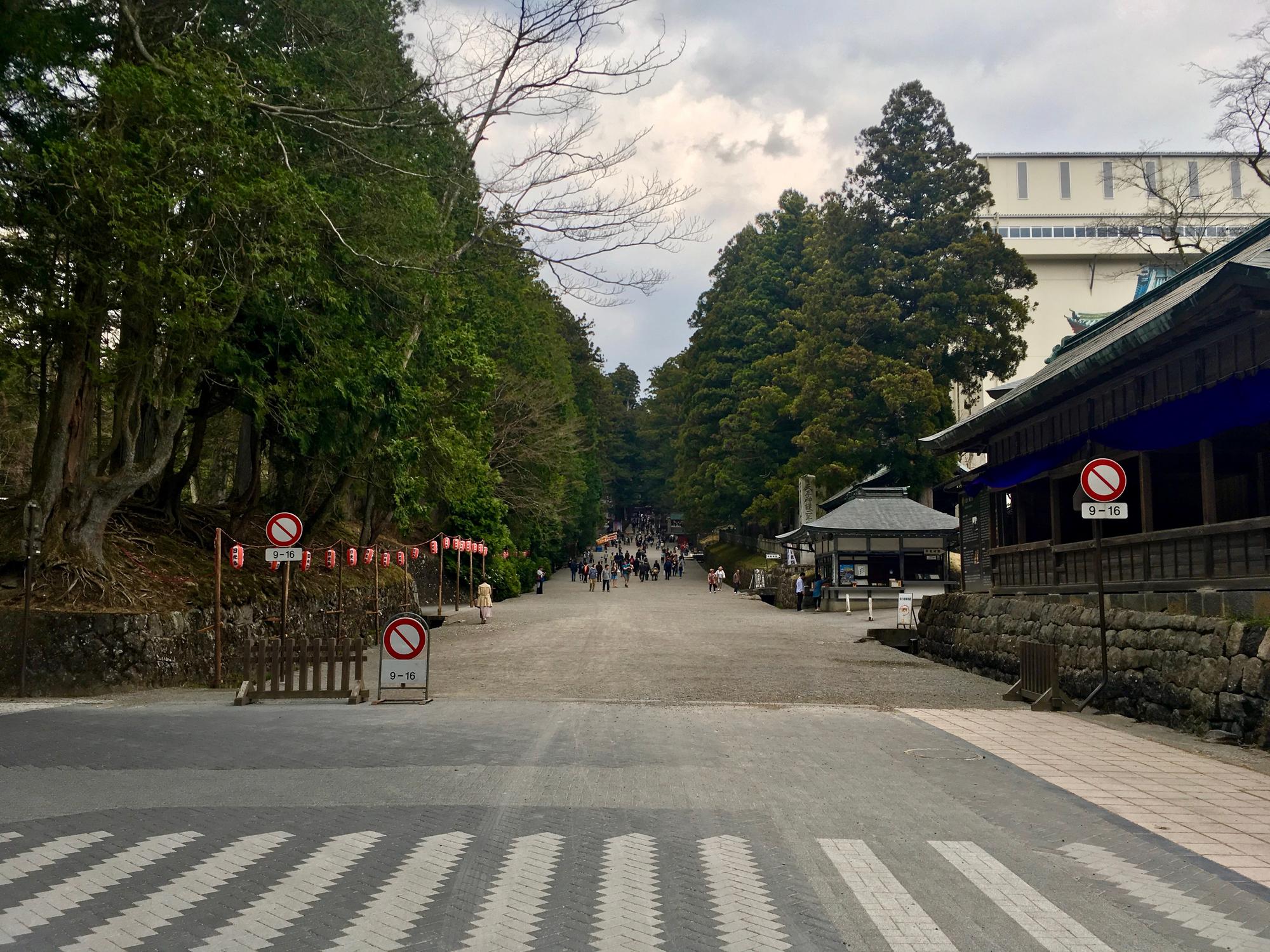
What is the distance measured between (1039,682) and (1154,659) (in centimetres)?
160

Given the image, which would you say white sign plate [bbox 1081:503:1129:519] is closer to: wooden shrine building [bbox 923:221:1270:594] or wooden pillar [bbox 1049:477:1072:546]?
wooden shrine building [bbox 923:221:1270:594]

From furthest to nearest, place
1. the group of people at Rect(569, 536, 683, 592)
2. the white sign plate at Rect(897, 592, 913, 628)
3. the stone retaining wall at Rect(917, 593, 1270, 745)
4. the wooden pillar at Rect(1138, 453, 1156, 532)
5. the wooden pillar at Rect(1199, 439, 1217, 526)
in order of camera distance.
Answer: the group of people at Rect(569, 536, 683, 592) → the white sign plate at Rect(897, 592, 913, 628) → the wooden pillar at Rect(1138, 453, 1156, 532) → the wooden pillar at Rect(1199, 439, 1217, 526) → the stone retaining wall at Rect(917, 593, 1270, 745)

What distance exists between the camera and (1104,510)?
492 inches

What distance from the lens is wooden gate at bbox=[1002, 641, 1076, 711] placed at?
13594 millimetres

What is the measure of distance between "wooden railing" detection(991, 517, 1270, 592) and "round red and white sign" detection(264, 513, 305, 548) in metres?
11.8

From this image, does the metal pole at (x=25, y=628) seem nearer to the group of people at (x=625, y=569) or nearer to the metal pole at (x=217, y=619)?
Result: the metal pole at (x=217, y=619)

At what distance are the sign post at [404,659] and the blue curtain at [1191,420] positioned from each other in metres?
10.0

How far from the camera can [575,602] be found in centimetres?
4497

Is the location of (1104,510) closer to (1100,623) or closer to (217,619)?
(1100,623)

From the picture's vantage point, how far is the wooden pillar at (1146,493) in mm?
14727

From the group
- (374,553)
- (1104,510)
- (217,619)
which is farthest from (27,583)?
(1104,510)

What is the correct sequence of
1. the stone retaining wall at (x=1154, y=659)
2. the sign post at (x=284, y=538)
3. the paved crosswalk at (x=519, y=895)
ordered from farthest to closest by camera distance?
the sign post at (x=284, y=538)
the stone retaining wall at (x=1154, y=659)
the paved crosswalk at (x=519, y=895)

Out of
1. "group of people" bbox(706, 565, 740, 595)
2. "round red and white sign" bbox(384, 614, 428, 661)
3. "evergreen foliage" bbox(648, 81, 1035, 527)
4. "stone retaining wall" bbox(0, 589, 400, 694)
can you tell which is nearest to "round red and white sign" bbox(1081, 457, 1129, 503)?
"round red and white sign" bbox(384, 614, 428, 661)

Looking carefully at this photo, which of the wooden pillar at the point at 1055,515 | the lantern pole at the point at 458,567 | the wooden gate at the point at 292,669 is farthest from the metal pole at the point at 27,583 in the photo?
the lantern pole at the point at 458,567
